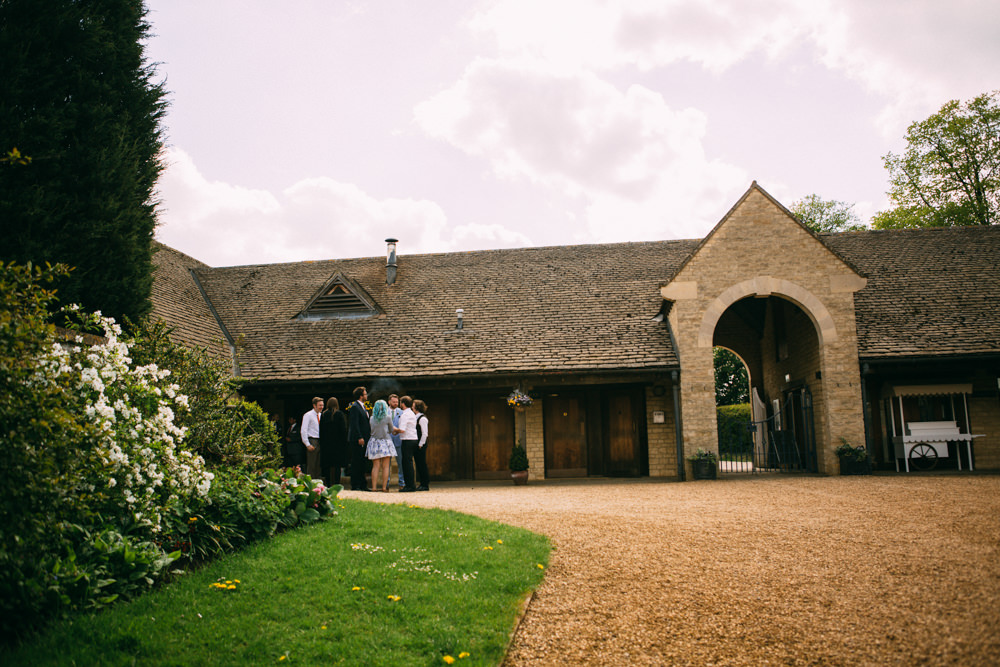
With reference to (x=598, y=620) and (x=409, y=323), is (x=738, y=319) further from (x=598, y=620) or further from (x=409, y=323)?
(x=598, y=620)

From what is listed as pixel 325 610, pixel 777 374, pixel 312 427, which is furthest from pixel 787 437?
pixel 325 610

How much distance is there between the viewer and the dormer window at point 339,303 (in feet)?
64.2

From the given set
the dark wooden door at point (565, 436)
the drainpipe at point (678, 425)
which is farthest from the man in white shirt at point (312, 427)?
the drainpipe at point (678, 425)

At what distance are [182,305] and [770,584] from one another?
17142mm

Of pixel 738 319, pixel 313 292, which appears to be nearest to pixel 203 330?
pixel 313 292

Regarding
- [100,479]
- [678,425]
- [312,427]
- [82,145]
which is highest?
[82,145]

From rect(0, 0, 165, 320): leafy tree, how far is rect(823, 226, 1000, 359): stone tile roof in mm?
14597

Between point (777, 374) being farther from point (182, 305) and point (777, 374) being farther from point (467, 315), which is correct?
point (182, 305)

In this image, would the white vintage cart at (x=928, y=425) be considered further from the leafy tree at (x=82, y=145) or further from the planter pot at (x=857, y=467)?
the leafy tree at (x=82, y=145)

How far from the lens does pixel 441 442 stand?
18.1m

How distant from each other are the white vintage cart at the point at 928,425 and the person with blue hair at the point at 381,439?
11.2 meters

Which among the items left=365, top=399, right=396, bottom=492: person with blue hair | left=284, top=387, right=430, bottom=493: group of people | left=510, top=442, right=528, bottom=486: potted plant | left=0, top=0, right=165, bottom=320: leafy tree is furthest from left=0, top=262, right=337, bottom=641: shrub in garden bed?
left=510, top=442, right=528, bottom=486: potted plant

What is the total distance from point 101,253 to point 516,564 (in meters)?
7.78

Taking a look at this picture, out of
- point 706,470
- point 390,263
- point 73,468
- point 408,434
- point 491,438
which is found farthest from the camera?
point 390,263
